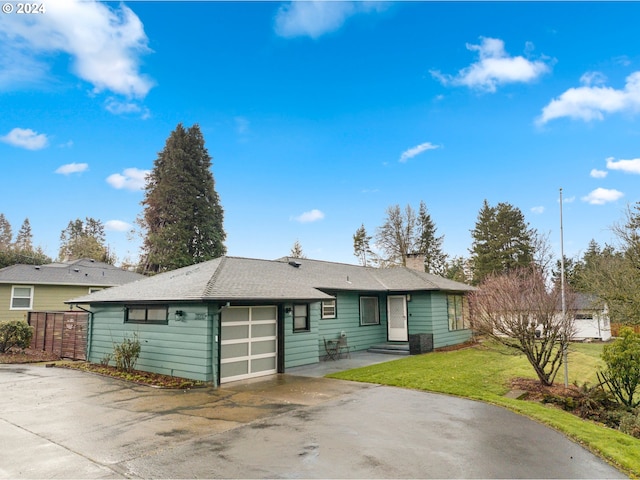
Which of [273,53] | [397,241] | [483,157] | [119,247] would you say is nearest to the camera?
[273,53]

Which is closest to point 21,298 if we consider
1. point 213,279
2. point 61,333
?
point 61,333

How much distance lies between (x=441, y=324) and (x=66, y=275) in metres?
21.0

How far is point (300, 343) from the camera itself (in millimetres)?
12164

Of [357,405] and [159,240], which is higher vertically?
[159,240]

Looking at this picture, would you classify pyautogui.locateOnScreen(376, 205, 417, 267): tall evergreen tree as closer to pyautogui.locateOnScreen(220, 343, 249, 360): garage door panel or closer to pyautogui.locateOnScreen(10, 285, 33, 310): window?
pyautogui.locateOnScreen(220, 343, 249, 360): garage door panel

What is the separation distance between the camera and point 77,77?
14.2m

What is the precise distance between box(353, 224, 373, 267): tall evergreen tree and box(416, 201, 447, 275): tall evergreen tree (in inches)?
247

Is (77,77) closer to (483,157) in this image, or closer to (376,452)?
(376,452)

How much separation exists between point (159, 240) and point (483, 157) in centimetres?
2637

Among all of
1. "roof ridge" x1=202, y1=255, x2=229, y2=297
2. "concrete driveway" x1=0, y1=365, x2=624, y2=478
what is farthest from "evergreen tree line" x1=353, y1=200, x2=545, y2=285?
"concrete driveway" x1=0, y1=365, x2=624, y2=478

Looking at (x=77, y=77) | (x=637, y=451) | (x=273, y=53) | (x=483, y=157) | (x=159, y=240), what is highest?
(x=273, y=53)

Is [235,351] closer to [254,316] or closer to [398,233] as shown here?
[254,316]

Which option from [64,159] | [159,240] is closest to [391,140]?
[64,159]

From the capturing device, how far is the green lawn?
5.51 meters
